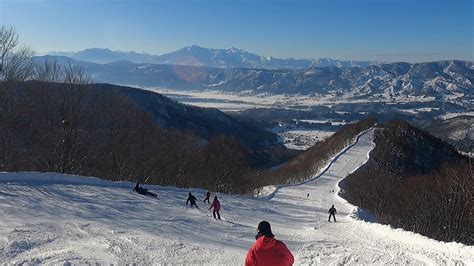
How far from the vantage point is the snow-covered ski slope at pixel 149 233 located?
1534 centimetres

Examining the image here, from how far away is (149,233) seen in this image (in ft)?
61.7

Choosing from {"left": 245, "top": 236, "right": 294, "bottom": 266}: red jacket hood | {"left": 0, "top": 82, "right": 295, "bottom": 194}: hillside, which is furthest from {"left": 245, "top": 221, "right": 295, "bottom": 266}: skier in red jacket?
{"left": 0, "top": 82, "right": 295, "bottom": 194}: hillside

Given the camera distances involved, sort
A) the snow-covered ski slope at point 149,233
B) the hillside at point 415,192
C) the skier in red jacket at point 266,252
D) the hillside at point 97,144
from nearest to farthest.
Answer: the skier in red jacket at point 266,252 → the snow-covered ski slope at point 149,233 → the hillside at point 97,144 → the hillside at point 415,192

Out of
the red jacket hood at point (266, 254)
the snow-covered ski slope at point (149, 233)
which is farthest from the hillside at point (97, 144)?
the red jacket hood at point (266, 254)

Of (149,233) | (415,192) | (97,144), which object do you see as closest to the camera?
(149,233)

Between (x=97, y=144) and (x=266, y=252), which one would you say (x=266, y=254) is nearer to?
(x=266, y=252)

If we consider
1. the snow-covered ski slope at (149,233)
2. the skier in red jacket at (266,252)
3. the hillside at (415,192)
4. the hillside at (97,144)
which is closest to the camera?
the skier in red jacket at (266,252)

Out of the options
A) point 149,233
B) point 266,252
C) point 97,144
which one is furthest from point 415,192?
point 266,252

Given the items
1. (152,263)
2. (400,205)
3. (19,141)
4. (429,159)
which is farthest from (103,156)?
(429,159)

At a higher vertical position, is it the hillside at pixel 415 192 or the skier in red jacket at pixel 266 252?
the skier in red jacket at pixel 266 252

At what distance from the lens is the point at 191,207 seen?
91.5ft

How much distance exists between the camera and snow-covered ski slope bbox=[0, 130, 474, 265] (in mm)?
15344

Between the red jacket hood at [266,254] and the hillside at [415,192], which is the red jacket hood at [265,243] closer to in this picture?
the red jacket hood at [266,254]

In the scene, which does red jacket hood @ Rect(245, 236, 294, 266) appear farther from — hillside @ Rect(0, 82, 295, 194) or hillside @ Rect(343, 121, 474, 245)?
hillside @ Rect(0, 82, 295, 194)
